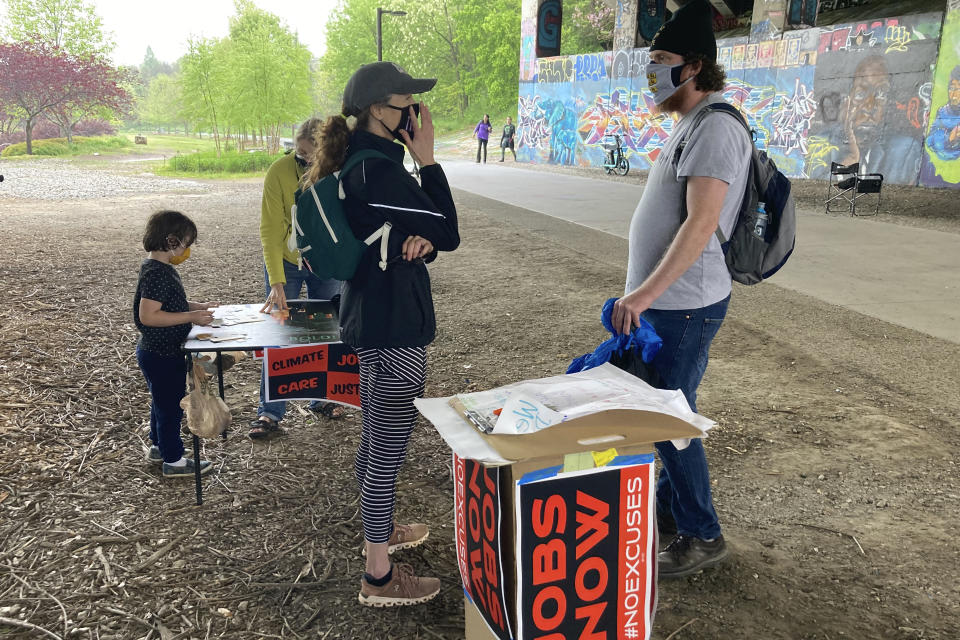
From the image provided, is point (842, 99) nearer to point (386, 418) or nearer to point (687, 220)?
point (687, 220)

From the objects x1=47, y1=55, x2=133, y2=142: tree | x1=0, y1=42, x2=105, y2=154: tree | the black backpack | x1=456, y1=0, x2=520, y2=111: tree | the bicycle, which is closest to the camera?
the black backpack

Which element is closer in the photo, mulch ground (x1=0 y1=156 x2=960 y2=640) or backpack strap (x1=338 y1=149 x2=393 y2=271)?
backpack strap (x1=338 y1=149 x2=393 y2=271)

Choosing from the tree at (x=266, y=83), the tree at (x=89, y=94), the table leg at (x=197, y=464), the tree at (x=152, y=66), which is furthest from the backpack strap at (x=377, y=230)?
the tree at (x=152, y=66)

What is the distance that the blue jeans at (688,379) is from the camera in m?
2.40

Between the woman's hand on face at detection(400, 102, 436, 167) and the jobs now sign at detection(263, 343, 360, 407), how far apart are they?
1.41 metres

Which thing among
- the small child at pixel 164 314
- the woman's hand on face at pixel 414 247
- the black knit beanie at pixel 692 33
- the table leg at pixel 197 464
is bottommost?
the table leg at pixel 197 464

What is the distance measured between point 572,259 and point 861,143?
37.5 feet

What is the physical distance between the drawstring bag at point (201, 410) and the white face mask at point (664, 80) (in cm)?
226

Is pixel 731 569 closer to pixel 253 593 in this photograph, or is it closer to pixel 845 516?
pixel 845 516

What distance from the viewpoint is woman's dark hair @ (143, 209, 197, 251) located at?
3.09m

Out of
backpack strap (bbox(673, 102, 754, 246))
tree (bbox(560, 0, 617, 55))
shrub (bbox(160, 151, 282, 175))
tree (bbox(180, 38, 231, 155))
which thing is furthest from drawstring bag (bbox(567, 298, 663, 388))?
tree (bbox(180, 38, 231, 155))

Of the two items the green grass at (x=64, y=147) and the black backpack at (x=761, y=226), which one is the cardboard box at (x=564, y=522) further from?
the green grass at (x=64, y=147)

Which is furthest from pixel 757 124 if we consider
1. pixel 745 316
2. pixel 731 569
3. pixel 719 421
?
pixel 731 569

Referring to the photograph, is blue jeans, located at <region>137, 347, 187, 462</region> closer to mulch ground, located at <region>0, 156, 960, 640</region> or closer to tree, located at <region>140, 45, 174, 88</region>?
mulch ground, located at <region>0, 156, 960, 640</region>
